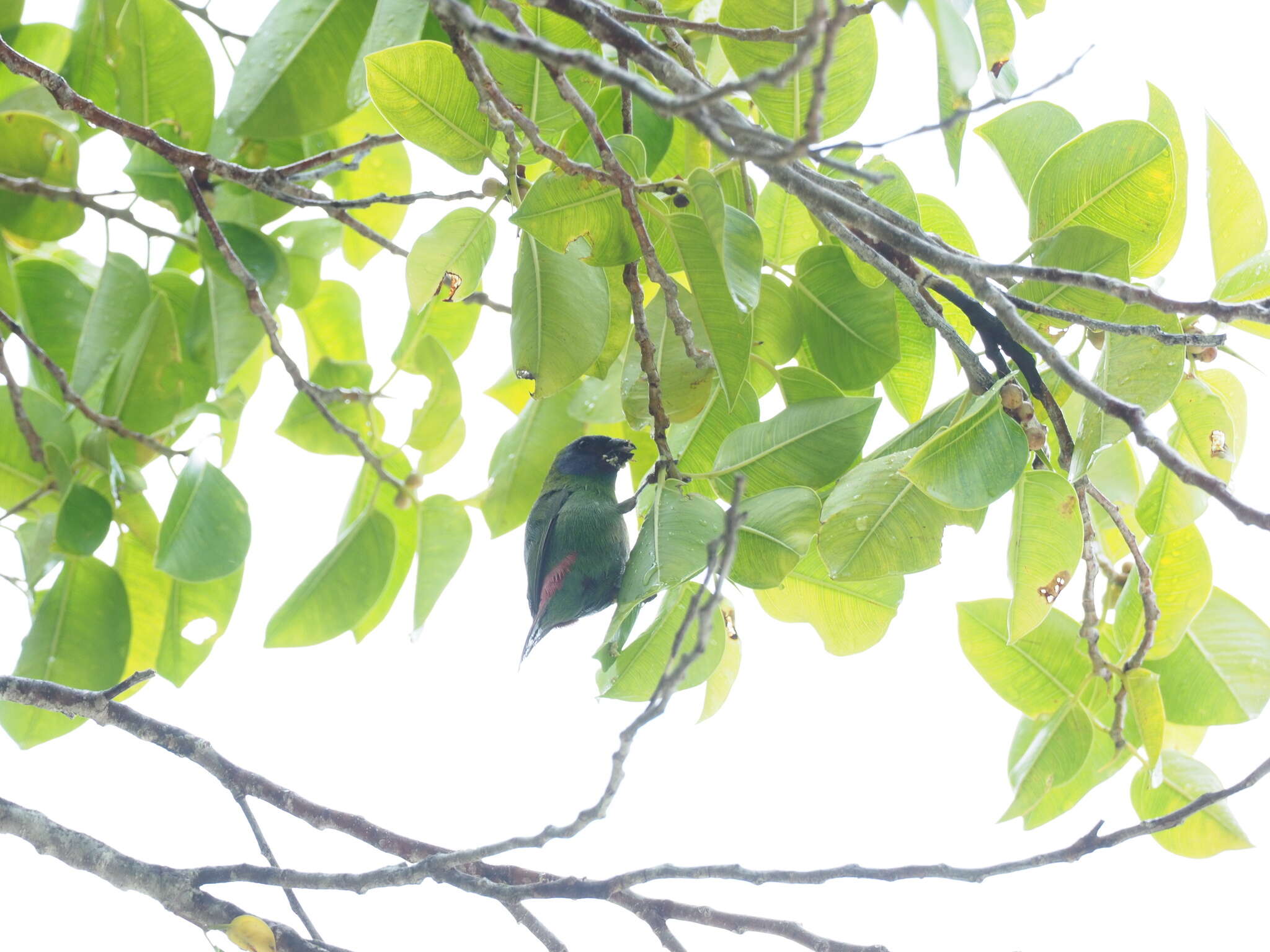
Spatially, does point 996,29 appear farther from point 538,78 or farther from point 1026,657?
point 1026,657

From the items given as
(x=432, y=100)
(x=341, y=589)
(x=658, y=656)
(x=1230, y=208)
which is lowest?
(x=658, y=656)

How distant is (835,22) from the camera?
0.40 metres

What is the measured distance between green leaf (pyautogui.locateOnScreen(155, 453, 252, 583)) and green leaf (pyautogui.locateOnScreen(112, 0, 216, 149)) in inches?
12.8

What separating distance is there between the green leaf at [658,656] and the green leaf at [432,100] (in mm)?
338

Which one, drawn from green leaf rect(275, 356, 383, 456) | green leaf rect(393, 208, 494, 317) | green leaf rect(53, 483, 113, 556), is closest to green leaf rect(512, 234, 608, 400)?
green leaf rect(393, 208, 494, 317)

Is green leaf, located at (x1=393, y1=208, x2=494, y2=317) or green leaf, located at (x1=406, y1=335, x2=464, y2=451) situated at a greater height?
green leaf, located at (x1=406, y1=335, x2=464, y2=451)

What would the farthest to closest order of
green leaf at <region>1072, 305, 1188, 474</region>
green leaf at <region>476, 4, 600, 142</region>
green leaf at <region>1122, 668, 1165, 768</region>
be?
1. green leaf at <region>1122, 668, 1165, 768</region>
2. green leaf at <region>476, 4, 600, 142</region>
3. green leaf at <region>1072, 305, 1188, 474</region>

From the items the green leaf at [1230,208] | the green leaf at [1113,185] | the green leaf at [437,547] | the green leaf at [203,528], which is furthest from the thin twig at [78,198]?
the green leaf at [1230,208]

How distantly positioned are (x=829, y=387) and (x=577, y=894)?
1.26 ft

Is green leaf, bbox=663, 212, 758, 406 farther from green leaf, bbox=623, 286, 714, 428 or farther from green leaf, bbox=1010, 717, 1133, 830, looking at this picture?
green leaf, bbox=1010, 717, 1133, 830

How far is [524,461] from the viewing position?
102cm

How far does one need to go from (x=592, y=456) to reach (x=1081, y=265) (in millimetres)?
553

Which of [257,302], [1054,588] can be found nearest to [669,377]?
[1054,588]

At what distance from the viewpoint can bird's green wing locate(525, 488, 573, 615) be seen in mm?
936
